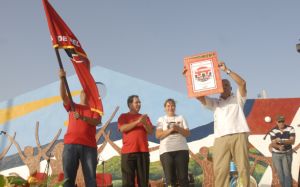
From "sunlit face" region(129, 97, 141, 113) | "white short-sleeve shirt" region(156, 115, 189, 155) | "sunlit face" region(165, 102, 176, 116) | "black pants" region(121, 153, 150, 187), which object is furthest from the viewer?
"sunlit face" region(165, 102, 176, 116)

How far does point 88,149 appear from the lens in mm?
3791

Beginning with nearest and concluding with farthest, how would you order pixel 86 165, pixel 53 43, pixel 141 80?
pixel 53 43 → pixel 86 165 → pixel 141 80

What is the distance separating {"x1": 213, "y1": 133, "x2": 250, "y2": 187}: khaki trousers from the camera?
376cm

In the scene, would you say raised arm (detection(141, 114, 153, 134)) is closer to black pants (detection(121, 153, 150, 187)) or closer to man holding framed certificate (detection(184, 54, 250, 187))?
black pants (detection(121, 153, 150, 187))

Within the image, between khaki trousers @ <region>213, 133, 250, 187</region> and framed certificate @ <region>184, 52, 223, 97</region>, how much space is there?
551 mm

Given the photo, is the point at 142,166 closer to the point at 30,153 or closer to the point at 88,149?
the point at 88,149

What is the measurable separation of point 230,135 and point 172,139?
0.88m

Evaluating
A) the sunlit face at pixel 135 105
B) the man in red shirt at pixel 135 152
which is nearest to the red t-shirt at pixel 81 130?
the man in red shirt at pixel 135 152

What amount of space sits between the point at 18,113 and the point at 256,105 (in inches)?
281

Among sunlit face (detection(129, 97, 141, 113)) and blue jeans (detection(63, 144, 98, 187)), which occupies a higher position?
sunlit face (detection(129, 97, 141, 113))

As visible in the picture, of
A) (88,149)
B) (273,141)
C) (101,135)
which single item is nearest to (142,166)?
(88,149)

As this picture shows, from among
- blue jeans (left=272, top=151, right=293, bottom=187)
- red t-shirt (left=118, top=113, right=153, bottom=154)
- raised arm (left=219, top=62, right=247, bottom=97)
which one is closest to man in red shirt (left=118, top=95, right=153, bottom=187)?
red t-shirt (left=118, top=113, right=153, bottom=154)

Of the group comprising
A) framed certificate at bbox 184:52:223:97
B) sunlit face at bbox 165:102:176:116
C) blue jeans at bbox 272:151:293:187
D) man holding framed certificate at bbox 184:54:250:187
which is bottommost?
blue jeans at bbox 272:151:293:187

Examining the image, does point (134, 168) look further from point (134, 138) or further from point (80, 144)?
point (80, 144)
